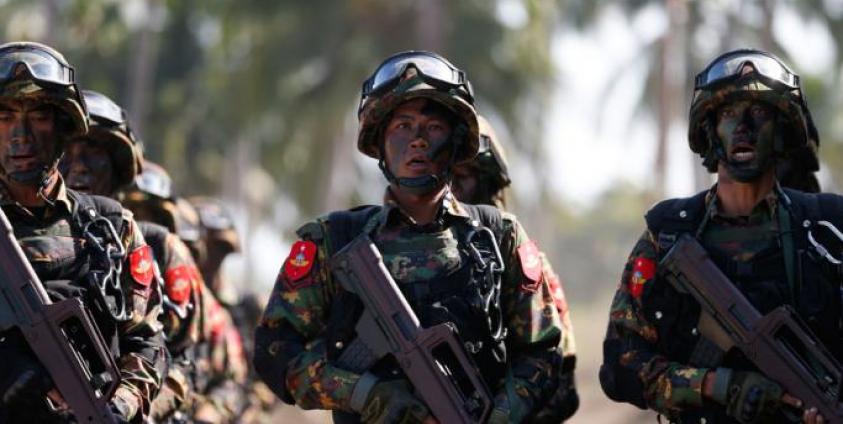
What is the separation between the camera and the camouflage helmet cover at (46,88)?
730cm

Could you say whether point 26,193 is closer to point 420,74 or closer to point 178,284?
point 420,74

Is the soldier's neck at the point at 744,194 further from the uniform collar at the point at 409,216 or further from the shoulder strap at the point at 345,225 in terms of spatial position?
the shoulder strap at the point at 345,225

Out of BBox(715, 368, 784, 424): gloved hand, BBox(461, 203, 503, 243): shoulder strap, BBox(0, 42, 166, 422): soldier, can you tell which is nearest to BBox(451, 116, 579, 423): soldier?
BBox(461, 203, 503, 243): shoulder strap

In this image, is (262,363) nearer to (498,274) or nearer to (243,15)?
(498,274)

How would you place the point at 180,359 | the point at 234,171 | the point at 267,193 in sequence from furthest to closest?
the point at 267,193 < the point at 234,171 < the point at 180,359

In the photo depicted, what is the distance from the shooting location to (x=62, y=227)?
740 centimetres

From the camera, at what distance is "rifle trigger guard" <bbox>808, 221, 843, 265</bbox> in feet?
23.4

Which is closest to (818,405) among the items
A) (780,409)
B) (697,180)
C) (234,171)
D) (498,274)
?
(780,409)

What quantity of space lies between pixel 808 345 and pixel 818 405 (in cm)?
23

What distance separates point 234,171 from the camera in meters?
48.5

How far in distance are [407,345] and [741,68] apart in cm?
165

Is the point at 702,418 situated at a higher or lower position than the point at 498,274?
lower

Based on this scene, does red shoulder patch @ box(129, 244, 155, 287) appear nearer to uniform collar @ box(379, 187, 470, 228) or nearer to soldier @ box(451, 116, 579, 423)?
uniform collar @ box(379, 187, 470, 228)

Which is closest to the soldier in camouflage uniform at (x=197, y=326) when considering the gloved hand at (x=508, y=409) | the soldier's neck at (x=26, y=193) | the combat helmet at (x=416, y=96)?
the soldier's neck at (x=26, y=193)
